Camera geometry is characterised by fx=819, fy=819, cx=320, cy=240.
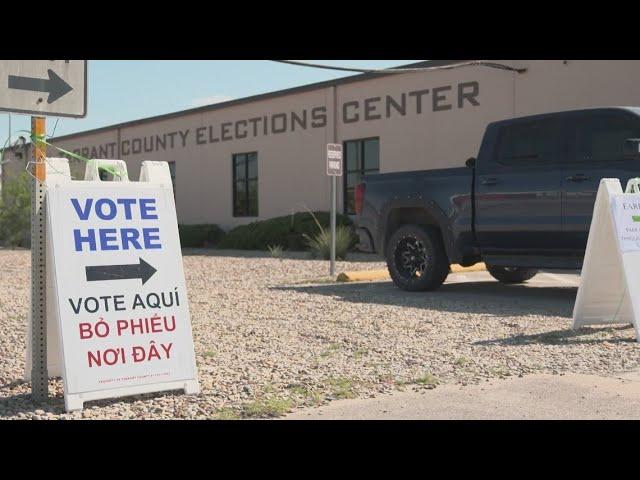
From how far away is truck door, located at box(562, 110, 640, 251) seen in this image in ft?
31.5

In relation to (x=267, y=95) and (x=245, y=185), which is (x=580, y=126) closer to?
(x=267, y=95)

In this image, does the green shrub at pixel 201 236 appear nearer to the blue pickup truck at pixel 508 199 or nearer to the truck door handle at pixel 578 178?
the blue pickup truck at pixel 508 199

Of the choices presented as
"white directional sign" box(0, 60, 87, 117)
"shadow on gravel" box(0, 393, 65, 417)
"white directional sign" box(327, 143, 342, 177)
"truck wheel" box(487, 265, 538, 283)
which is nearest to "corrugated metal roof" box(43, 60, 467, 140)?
"white directional sign" box(327, 143, 342, 177)

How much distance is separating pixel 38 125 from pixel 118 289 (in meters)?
1.23

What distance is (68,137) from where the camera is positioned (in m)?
39.8

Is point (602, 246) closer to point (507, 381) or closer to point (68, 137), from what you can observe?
point (507, 381)

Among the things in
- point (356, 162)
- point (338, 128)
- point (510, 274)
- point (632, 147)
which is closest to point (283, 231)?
point (356, 162)

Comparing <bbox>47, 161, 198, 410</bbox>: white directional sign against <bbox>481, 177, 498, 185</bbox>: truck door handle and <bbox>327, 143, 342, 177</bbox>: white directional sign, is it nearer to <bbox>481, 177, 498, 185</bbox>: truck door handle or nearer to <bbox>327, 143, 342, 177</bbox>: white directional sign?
<bbox>481, 177, 498, 185</bbox>: truck door handle

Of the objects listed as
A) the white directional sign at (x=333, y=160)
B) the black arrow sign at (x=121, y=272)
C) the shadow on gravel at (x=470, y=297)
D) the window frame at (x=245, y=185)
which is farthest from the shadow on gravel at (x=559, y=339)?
the window frame at (x=245, y=185)

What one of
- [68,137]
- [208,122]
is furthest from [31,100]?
[68,137]

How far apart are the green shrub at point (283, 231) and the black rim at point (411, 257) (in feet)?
34.2

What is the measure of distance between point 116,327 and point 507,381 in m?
2.75

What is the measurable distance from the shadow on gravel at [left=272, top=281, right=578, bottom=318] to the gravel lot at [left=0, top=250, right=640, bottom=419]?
2 centimetres

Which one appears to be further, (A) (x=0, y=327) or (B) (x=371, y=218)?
(B) (x=371, y=218)
